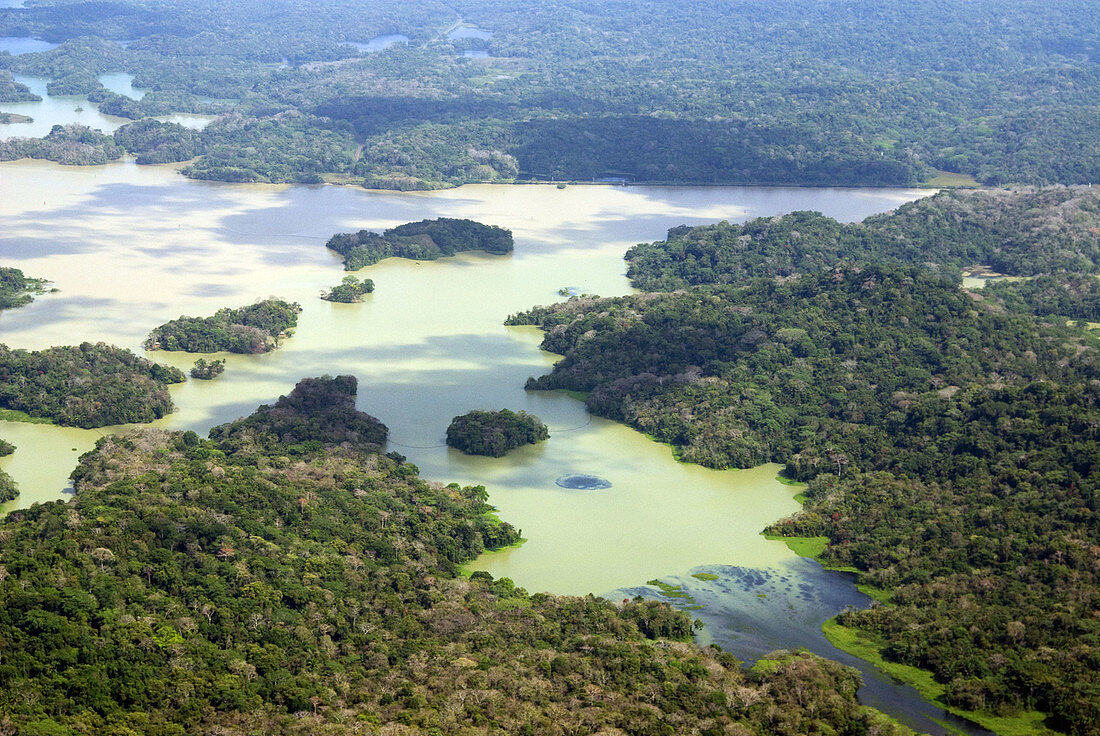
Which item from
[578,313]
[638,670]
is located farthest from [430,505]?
[578,313]

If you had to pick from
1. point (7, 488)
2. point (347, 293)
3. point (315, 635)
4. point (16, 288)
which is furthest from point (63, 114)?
point (315, 635)

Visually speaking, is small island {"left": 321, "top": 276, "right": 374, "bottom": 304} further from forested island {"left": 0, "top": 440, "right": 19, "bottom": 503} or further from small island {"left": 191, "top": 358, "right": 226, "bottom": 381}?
forested island {"left": 0, "top": 440, "right": 19, "bottom": 503}

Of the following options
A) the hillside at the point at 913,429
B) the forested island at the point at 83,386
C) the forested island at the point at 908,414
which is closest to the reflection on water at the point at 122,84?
the forested island at the point at 908,414

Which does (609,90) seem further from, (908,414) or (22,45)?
(908,414)

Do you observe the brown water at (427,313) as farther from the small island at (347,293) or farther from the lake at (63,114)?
the lake at (63,114)

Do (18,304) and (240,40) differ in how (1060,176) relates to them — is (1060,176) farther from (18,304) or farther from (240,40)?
(240,40)
